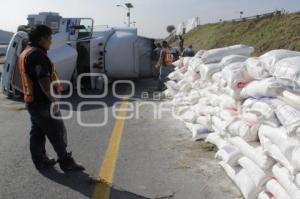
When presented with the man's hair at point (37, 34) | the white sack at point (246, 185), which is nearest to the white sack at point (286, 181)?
the white sack at point (246, 185)

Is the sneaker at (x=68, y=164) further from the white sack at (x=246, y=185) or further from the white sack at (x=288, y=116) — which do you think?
the white sack at (x=288, y=116)

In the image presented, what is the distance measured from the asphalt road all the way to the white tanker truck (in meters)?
4.47

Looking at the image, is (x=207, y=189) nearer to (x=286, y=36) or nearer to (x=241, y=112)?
(x=241, y=112)

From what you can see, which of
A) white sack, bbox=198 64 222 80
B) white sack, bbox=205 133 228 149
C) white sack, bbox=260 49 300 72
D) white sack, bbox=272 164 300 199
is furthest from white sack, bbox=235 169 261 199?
white sack, bbox=198 64 222 80

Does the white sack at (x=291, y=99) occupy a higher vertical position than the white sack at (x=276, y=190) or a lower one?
higher

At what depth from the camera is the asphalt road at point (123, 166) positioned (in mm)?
5234

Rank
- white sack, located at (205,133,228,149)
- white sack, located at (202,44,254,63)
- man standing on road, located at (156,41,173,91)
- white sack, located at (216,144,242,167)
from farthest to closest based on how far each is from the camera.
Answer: man standing on road, located at (156,41,173,91), white sack, located at (202,44,254,63), white sack, located at (205,133,228,149), white sack, located at (216,144,242,167)

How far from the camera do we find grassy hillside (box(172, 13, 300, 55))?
24.3 m

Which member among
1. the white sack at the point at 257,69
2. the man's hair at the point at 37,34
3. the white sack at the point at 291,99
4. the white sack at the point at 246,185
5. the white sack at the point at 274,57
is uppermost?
Answer: the man's hair at the point at 37,34

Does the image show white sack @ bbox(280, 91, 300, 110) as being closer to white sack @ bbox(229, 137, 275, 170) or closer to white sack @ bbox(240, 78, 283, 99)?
white sack @ bbox(240, 78, 283, 99)

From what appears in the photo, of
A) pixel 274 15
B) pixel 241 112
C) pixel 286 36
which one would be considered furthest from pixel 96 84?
pixel 274 15

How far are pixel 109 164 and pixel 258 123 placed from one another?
217 cm

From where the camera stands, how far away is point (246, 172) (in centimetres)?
511

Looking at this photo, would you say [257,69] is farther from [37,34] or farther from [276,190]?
[37,34]
